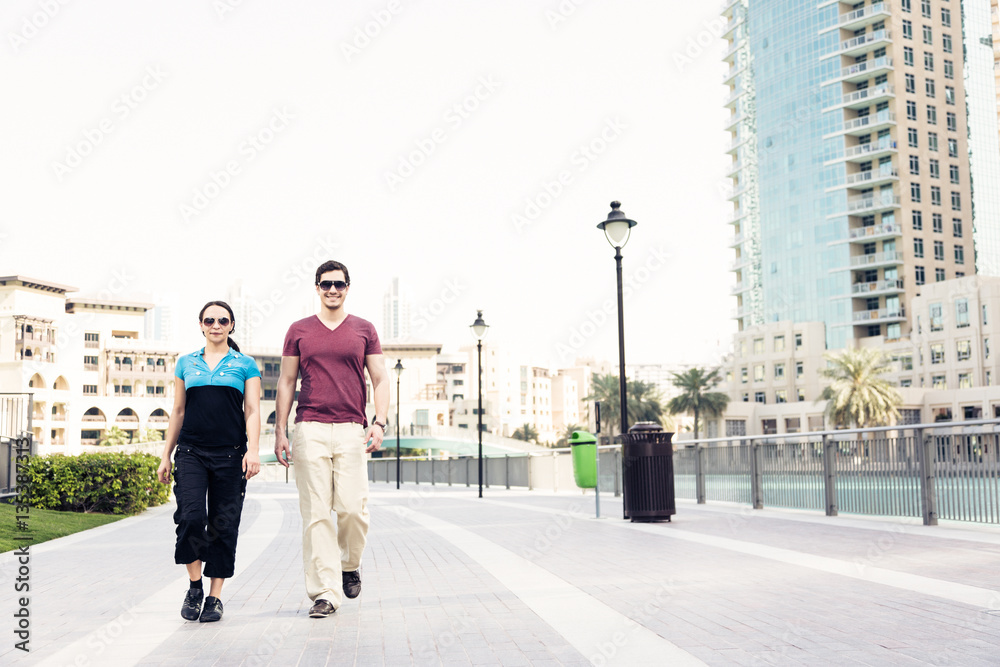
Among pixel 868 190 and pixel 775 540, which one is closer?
pixel 775 540

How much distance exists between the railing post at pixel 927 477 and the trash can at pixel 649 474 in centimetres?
313

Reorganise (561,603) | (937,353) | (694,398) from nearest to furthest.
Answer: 1. (561,603)
2. (694,398)
3. (937,353)

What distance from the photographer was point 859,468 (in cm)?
1250

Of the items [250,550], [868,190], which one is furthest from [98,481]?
[868,190]

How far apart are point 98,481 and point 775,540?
35.2 feet

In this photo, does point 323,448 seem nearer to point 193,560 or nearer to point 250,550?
point 193,560

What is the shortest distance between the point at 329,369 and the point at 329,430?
366 mm

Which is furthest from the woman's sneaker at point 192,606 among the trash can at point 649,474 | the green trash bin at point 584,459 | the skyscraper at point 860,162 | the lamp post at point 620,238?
the skyscraper at point 860,162

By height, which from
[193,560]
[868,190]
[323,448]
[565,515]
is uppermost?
[868,190]

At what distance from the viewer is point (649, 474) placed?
12992mm

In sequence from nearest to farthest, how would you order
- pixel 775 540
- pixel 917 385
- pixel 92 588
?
pixel 92 588 → pixel 775 540 → pixel 917 385

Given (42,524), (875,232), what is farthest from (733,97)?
(42,524)

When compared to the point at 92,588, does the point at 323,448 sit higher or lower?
higher

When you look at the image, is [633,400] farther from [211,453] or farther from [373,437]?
[211,453]
